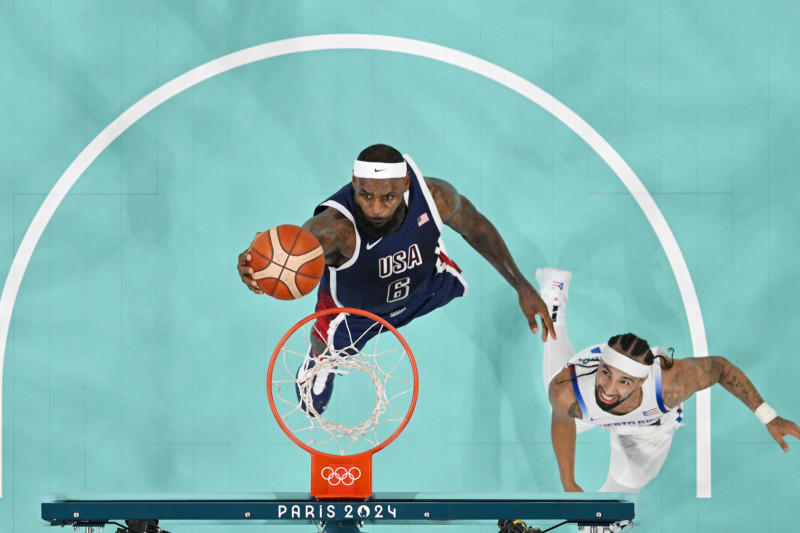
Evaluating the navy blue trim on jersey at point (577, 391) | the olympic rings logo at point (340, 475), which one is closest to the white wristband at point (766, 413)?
the navy blue trim on jersey at point (577, 391)

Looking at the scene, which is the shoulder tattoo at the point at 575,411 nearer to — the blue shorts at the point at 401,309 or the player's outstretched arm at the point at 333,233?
the blue shorts at the point at 401,309

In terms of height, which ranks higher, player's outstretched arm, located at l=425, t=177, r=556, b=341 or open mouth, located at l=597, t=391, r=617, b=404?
player's outstretched arm, located at l=425, t=177, r=556, b=341

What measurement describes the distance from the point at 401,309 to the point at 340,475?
87.8 inches

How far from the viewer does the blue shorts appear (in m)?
6.86

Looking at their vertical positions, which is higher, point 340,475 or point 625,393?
point 625,393

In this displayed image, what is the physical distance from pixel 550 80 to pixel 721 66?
140 cm

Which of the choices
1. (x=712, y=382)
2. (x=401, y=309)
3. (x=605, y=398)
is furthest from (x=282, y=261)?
(x=712, y=382)

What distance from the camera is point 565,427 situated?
24.7 ft

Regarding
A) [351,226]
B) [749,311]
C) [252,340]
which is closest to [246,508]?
[351,226]

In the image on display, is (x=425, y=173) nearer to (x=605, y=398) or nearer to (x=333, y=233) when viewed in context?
(x=333, y=233)

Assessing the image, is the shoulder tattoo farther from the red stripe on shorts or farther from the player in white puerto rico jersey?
the red stripe on shorts

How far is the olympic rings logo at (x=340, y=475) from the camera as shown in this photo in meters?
4.99

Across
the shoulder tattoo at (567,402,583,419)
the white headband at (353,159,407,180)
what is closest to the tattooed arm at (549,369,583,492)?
the shoulder tattoo at (567,402,583,419)

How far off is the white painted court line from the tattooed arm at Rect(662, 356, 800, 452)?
21 centimetres
